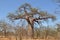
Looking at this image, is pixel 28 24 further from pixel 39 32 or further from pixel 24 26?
pixel 39 32

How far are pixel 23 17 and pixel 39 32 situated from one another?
3943 millimetres

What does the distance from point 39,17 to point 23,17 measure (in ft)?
6.87

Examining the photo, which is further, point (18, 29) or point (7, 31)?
point (7, 31)

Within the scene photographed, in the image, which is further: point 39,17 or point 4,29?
point 4,29

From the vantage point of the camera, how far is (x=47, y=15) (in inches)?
907

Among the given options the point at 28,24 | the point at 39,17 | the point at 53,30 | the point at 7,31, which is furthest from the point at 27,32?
the point at 53,30

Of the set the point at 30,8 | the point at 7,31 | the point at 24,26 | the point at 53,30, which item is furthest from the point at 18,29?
the point at 53,30

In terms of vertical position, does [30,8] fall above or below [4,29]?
above

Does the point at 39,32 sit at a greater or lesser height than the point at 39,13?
lesser

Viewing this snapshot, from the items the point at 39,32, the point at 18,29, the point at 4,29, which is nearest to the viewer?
the point at 18,29

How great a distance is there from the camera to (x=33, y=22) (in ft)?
76.0

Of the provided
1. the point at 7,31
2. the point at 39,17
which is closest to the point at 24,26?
the point at 39,17

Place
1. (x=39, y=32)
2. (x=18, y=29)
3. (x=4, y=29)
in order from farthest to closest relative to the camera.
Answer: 1. (x=4, y=29)
2. (x=39, y=32)
3. (x=18, y=29)

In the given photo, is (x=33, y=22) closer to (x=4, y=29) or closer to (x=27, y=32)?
(x=27, y=32)
